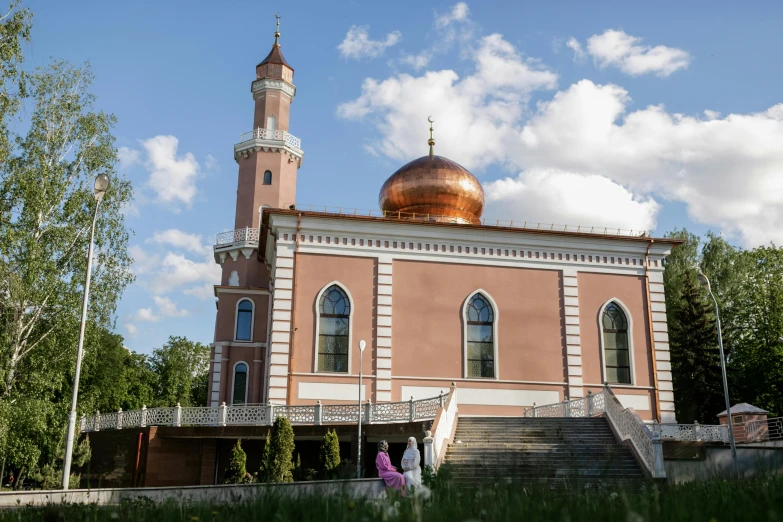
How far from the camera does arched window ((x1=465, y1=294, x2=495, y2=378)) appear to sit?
68.2 ft

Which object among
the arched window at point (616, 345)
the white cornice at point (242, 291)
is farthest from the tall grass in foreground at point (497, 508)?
the white cornice at point (242, 291)

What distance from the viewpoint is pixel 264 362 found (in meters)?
24.7

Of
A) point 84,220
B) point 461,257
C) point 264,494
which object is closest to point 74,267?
point 84,220

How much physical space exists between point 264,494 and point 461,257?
16.6 metres

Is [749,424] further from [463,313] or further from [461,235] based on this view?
[461,235]

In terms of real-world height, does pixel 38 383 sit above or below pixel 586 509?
above

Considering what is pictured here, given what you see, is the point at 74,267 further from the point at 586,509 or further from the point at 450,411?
the point at 586,509

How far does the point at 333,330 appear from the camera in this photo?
2033 cm

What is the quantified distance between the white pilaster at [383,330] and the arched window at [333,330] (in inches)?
34.7

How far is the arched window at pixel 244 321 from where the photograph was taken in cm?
2513

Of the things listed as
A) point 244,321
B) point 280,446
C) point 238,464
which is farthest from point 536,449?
point 244,321

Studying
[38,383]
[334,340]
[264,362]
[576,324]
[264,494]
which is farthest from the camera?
[264,362]

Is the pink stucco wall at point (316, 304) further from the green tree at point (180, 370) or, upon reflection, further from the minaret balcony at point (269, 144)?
the green tree at point (180, 370)

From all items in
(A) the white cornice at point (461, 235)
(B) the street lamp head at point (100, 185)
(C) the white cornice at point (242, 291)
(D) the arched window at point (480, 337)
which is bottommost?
(D) the arched window at point (480, 337)
